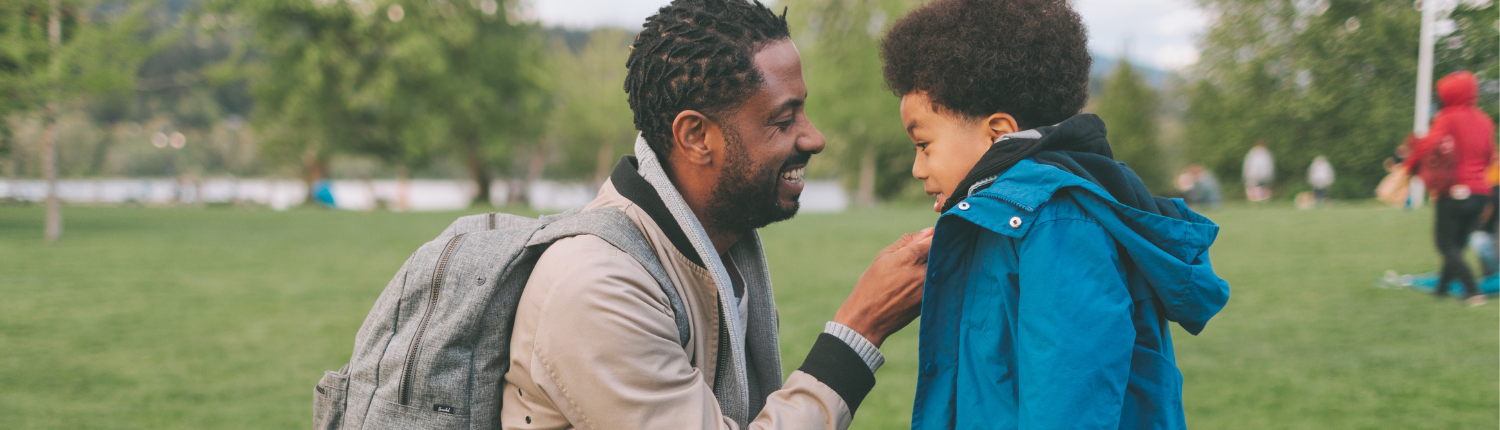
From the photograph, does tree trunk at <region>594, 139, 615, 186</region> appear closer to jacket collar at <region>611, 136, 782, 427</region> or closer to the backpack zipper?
jacket collar at <region>611, 136, 782, 427</region>

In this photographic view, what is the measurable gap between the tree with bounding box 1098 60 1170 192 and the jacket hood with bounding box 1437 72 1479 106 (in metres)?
43.5

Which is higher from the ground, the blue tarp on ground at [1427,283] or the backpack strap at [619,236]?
the backpack strap at [619,236]

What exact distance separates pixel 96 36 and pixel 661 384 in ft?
61.8

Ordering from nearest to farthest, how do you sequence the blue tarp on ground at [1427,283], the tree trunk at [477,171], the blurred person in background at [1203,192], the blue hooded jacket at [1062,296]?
the blue hooded jacket at [1062,296] < the blue tarp on ground at [1427,283] < the blurred person in background at [1203,192] < the tree trunk at [477,171]

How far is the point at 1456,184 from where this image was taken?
6605mm

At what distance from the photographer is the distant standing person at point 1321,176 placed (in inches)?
138

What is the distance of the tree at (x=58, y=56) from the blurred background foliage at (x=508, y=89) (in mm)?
44

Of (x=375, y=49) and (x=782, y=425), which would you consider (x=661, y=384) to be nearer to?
(x=782, y=425)

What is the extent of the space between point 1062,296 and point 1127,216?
0.79ft

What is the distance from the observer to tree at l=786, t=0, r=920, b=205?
28969 mm

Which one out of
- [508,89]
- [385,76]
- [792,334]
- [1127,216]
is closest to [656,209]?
[1127,216]

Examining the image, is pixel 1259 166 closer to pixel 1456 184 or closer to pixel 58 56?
pixel 1456 184

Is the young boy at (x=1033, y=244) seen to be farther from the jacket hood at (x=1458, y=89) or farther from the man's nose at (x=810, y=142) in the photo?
the jacket hood at (x=1458, y=89)

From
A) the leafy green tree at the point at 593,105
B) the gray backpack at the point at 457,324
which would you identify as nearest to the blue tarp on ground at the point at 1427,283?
the gray backpack at the point at 457,324
